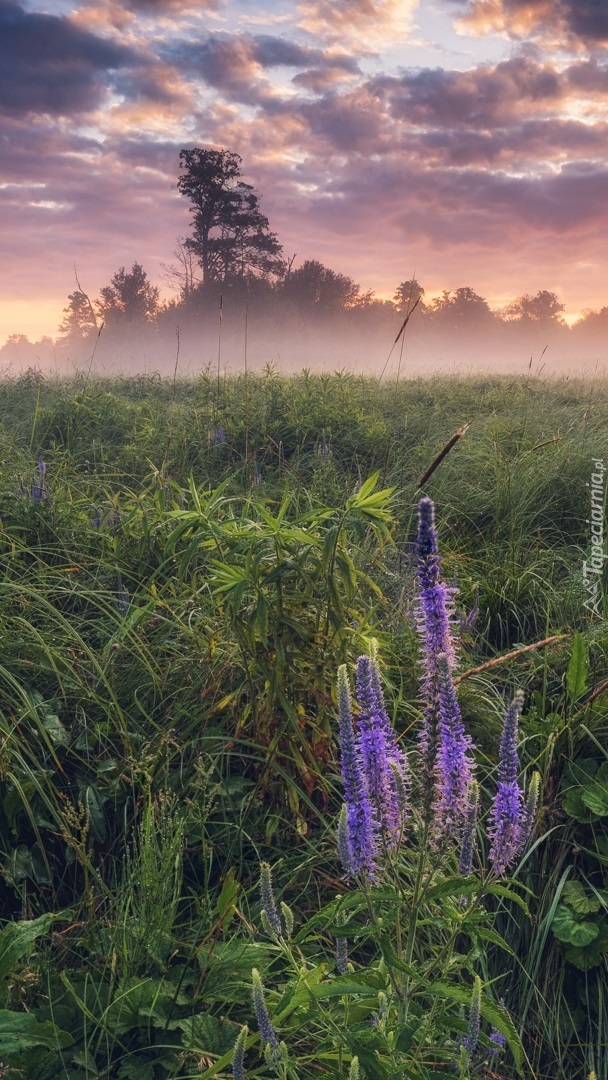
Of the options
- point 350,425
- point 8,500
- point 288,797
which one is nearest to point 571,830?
point 288,797

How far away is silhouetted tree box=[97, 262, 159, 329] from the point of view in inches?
1972

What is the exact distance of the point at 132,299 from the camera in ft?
166

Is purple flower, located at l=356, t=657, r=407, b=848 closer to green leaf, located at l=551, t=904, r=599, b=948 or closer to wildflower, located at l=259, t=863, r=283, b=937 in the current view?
wildflower, located at l=259, t=863, r=283, b=937

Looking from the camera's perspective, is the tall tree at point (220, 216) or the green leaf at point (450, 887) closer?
the green leaf at point (450, 887)

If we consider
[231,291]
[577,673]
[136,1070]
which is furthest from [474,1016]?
[231,291]

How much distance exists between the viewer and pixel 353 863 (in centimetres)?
132

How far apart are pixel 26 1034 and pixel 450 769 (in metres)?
1.27

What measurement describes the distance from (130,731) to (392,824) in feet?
5.73

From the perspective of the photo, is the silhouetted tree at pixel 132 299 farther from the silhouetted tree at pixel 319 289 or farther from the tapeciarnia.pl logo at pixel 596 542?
the tapeciarnia.pl logo at pixel 596 542

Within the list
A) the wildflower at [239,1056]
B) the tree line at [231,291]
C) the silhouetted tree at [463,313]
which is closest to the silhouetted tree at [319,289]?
the tree line at [231,291]

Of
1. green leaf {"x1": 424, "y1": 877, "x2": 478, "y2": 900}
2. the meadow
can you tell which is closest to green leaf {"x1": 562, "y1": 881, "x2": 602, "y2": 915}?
the meadow

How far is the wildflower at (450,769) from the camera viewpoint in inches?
48.2

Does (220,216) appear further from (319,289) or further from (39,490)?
(39,490)

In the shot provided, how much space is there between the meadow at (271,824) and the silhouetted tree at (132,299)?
1940 inches
